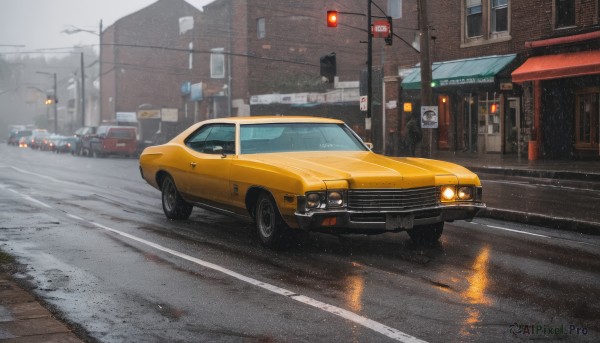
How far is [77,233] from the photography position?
33.6 feet

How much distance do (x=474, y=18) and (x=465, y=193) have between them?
77.6 feet

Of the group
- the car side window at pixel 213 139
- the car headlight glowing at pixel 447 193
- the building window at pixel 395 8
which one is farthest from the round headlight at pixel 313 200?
the building window at pixel 395 8

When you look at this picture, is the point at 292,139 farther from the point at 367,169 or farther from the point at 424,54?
the point at 424,54

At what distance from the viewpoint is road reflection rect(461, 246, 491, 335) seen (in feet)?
18.4

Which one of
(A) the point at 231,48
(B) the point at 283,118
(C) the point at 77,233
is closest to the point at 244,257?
(B) the point at 283,118

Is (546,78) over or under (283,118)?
over

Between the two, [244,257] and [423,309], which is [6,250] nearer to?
[244,257]

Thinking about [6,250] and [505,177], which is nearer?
[6,250]

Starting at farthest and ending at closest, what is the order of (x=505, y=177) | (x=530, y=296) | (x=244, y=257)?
(x=505, y=177)
(x=244, y=257)
(x=530, y=296)

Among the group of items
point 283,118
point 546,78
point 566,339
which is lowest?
point 566,339

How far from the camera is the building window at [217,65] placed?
180 ft

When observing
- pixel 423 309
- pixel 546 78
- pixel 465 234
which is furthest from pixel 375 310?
pixel 546 78

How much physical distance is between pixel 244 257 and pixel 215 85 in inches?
1809

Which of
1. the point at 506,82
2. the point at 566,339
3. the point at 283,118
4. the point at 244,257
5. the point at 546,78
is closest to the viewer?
the point at 566,339
